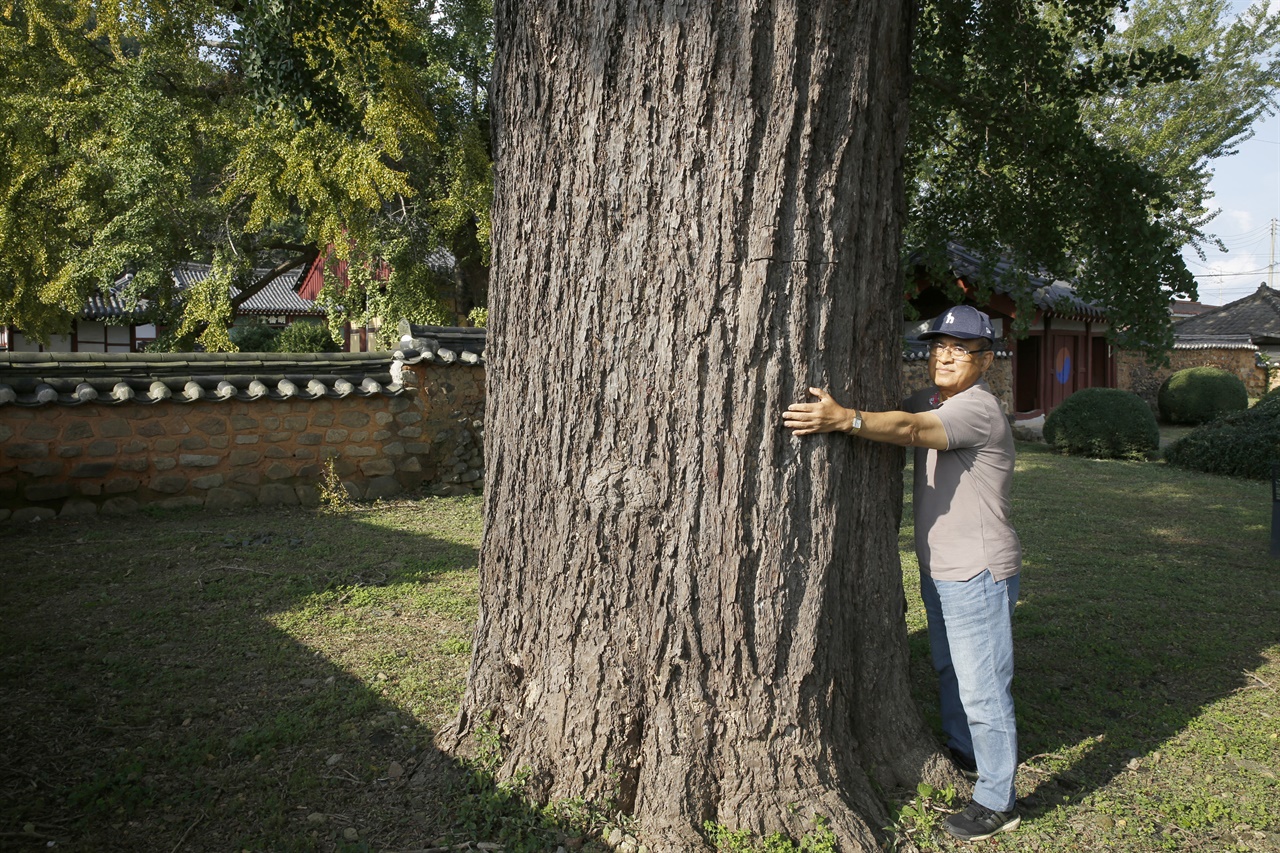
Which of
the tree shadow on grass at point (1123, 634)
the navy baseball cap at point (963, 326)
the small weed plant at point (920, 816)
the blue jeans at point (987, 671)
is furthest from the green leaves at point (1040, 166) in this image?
the small weed plant at point (920, 816)

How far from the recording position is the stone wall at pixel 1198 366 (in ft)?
72.4

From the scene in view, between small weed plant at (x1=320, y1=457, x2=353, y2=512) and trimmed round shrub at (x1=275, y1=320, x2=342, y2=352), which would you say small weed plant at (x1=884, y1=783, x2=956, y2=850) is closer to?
small weed plant at (x1=320, y1=457, x2=353, y2=512)

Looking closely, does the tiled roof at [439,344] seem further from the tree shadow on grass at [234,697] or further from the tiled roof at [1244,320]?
the tiled roof at [1244,320]

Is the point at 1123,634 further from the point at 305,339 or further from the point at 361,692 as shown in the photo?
the point at 305,339

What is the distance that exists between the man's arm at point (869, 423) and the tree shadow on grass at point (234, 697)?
1502 millimetres

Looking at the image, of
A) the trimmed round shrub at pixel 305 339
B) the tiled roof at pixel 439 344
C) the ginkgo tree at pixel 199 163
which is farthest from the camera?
the trimmed round shrub at pixel 305 339

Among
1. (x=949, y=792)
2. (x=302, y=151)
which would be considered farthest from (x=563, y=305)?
(x=302, y=151)

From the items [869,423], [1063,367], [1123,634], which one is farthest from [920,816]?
[1063,367]

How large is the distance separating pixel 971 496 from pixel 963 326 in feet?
1.89

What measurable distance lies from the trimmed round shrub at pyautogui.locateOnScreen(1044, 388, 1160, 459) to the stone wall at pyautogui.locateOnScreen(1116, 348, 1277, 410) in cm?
986

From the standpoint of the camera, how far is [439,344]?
8836 millimetres

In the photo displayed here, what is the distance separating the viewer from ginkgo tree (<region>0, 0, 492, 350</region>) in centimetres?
1169

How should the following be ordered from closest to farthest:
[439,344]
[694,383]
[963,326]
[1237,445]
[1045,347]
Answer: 1. [694,383]
2. [963,326]
3. [439,344]
4. [1237,445]
5. [1045,347]

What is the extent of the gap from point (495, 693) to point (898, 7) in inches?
105
